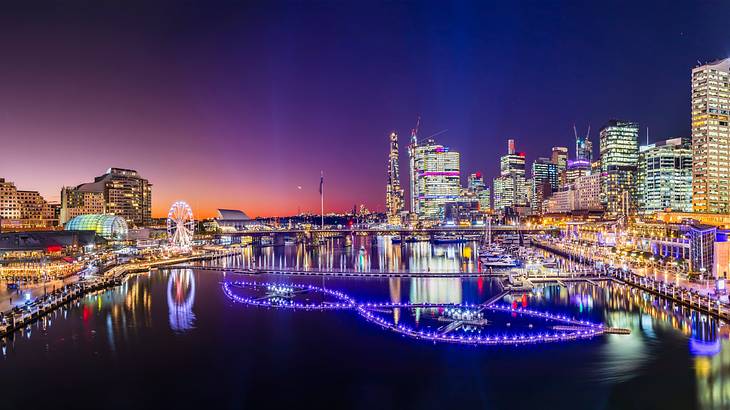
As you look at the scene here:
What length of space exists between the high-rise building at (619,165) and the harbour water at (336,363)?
10550 centimetres

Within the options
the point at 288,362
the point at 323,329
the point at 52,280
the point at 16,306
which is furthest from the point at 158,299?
the point at 288,362

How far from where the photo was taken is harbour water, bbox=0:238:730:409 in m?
19.2

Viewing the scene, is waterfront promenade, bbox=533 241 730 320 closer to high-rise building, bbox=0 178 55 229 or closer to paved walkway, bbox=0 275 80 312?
paved walkway, bbox=0 275 80 312

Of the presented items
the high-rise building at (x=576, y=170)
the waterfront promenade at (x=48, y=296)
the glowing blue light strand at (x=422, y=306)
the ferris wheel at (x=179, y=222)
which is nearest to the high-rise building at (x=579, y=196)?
the high-rise building at (x=576, y=170)

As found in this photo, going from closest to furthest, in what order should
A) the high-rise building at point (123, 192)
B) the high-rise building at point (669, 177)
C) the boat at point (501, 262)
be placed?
the boat at point (501, 262) < the high-rise building at point (669, 177) < the high-rise building at point (123, 192)

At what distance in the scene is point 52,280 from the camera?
1692 inches

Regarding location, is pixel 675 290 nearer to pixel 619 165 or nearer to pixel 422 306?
pixel 422 306

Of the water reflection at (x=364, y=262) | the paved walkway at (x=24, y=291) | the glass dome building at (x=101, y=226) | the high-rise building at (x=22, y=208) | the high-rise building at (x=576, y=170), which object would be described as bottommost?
the water reflection at (x=364, y=262)

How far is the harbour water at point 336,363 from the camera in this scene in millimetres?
19250

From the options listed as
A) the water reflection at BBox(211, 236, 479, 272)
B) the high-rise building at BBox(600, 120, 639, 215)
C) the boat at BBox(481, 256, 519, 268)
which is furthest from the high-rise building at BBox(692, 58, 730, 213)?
the high-rise building at BBox(600, 120, 639, 215)

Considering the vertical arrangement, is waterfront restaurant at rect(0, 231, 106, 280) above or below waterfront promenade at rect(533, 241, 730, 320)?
above

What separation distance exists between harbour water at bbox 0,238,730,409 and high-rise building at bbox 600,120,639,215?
346 feet

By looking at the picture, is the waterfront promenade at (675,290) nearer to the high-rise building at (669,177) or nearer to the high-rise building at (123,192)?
the high-rise building at (669,177)

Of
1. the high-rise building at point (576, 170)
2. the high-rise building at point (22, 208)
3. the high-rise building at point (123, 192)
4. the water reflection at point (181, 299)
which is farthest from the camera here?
the high-rise building at point (576, 170)
